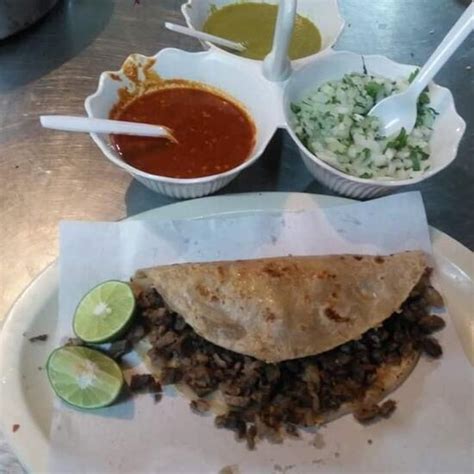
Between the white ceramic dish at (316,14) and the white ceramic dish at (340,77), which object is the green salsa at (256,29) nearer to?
the white ceramic dish at (316,14)

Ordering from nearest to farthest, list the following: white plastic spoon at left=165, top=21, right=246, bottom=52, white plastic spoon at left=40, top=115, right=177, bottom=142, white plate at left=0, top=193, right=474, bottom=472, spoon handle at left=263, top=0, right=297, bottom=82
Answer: white plate at left=0, top=193, right=474, bottom=472, white plastic spoon at left=40, top=115, right=177, bottom=142, spoon handle at left=263, top=0, right=297, bottom=82, white plastic spoon at left=165, top=21, right=246, bottom=52

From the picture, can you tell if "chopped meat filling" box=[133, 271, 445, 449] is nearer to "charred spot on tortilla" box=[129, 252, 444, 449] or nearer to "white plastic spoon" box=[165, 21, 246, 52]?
"charred spot on tortilla" box=[129, 252, 444, 449]

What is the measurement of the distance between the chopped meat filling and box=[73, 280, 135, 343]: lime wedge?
67 millimetres

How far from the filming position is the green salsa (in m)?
2.25

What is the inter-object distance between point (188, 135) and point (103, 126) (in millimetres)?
248

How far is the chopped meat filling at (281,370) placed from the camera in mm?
1653

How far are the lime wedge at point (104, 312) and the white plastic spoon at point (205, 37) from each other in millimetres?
851

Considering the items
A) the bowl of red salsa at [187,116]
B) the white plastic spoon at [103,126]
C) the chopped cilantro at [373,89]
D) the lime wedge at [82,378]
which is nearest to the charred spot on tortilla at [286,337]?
the lime wedge at [82,378]

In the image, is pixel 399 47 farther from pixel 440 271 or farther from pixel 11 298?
pixel 11 298

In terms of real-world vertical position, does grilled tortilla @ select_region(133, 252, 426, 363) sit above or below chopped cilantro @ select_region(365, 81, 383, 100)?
below

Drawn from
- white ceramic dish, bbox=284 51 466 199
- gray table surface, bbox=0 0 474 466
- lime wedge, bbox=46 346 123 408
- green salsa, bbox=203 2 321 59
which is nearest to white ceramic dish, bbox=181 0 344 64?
green salsa, bbox=203 2 321 59

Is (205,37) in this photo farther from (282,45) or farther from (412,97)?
(412,97)

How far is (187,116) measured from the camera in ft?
6.59

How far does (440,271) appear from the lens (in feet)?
6.15
